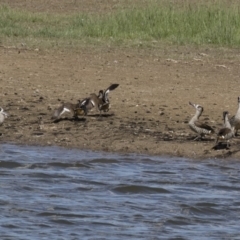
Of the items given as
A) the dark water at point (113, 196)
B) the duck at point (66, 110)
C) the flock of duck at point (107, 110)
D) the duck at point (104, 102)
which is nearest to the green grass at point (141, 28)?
the duck at point (104, 102)

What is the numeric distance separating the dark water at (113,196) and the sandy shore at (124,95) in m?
0.34

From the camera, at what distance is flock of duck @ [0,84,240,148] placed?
36.0 ft

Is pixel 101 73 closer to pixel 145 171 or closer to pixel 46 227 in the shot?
pixel 145 171

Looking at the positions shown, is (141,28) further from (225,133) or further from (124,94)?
(225,133)

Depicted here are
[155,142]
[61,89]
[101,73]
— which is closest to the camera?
[155,142]

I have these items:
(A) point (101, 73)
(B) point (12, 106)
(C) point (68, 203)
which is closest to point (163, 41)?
(A) point (101, 73)

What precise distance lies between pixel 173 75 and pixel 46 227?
629 centimetres

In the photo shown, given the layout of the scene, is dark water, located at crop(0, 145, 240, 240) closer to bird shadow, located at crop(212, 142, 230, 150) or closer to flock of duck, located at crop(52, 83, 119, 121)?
bird shadow, located at crop(212, 142, 230, 150)

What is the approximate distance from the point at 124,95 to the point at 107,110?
1039mm

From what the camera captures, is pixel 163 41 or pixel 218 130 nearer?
pixel 218 130

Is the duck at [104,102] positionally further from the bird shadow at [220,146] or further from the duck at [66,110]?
the bird shadow at [220,146]

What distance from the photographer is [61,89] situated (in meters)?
13.7

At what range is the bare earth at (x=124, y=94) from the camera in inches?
452

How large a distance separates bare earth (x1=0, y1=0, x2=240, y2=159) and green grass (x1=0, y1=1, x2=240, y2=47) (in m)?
0.86
